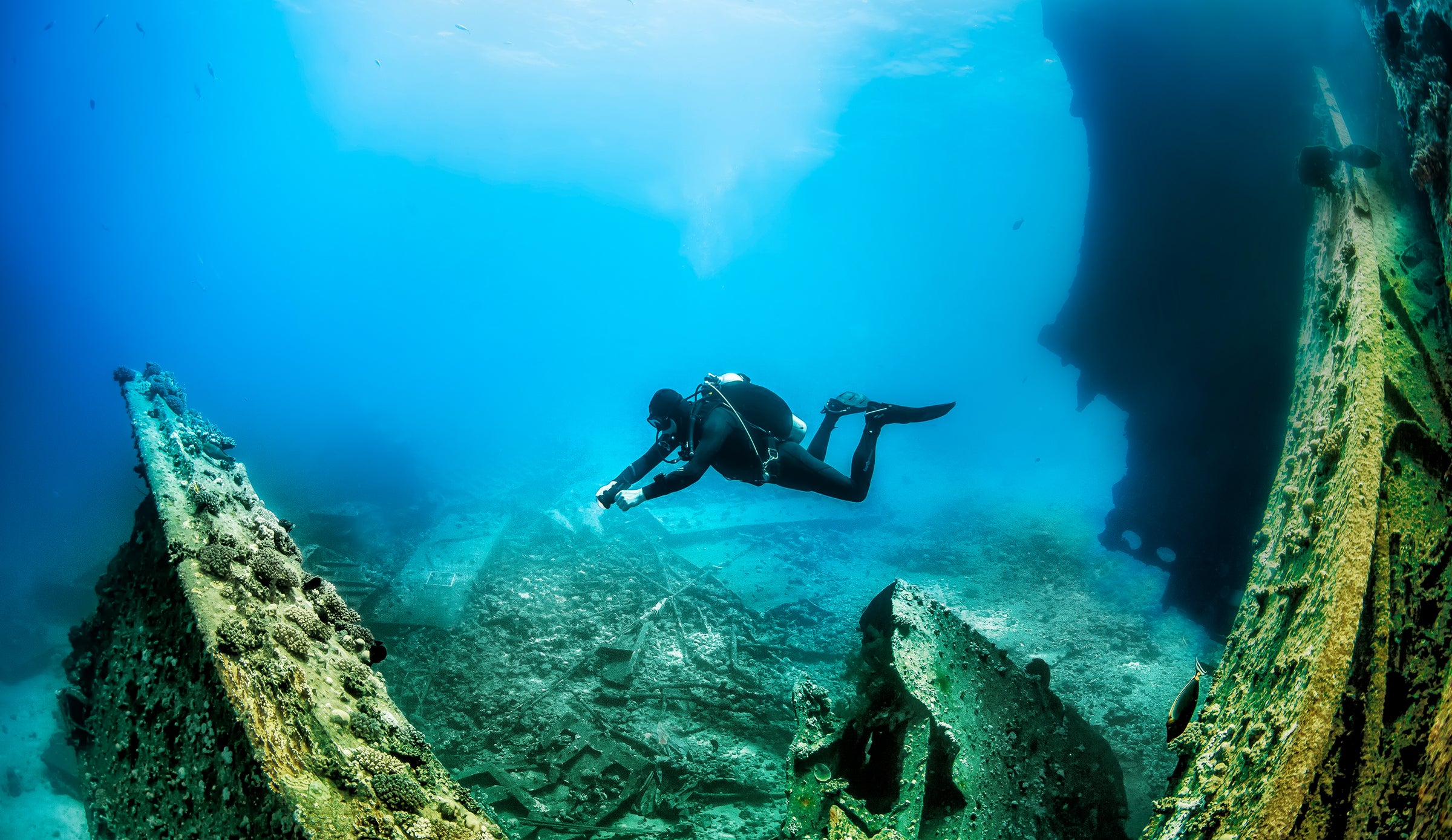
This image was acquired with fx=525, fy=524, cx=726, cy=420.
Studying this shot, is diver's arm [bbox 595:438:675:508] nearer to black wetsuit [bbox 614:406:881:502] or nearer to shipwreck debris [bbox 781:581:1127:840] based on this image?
black wetsuit [bbox 614:406:881:502]

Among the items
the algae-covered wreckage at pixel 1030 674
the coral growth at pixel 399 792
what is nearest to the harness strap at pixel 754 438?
the algae-covered wreckage at pixel 1030 674

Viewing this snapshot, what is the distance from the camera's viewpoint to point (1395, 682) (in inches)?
55.5

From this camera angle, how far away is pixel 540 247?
104m

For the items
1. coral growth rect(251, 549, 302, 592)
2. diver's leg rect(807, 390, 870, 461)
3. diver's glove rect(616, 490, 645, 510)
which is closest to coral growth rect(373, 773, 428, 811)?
coral growth rect(251, 549, 302, 592)

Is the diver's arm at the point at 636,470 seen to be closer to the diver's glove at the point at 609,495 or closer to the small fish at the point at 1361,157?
the diver's glove at the point at 609,495

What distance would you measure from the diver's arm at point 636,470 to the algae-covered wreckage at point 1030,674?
2660mm

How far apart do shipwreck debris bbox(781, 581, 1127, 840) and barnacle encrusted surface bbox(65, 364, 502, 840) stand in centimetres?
155

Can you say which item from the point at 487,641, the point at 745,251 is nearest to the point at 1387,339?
the point at 487,641

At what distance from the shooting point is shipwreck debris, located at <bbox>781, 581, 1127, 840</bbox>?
2.36 meters

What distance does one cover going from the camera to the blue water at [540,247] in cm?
3206

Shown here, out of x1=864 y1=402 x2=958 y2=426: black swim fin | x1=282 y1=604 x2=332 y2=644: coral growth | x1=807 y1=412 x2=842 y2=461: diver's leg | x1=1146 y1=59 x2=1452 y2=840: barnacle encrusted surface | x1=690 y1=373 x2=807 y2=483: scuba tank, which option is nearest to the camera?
x1=1146 y1=59 x2=1452 y2=840: barnacle encrusted surface

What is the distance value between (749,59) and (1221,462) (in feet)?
158

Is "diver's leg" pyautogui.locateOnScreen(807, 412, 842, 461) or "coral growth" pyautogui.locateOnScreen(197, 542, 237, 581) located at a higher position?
"diver's leg" pyautogui.locateOnScreen(807, 412, 842, 461)

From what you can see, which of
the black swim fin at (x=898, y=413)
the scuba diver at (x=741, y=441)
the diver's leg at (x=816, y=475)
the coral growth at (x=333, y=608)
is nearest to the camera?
the coral growth at (x=333, y=608)
